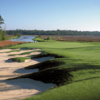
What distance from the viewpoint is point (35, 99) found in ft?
21.7

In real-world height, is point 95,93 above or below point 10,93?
above

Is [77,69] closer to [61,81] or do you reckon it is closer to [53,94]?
[61,81]

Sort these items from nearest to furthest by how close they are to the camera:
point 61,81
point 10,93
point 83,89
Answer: point 83,89 < point 10,93 < point 61,81

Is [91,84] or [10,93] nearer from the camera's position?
[91,84]

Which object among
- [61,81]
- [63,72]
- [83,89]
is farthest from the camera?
[63,72]

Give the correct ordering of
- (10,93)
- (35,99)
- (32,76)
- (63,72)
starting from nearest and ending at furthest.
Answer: (35,99), (10,93), (63,72), (32,76)

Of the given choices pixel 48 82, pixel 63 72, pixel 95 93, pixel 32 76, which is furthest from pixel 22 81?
pixel 95 93

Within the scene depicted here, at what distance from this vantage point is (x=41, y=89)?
866 cm

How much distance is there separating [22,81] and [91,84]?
16.9 ft

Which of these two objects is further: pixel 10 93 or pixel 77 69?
pixel 77 69

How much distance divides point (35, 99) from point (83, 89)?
2.49m

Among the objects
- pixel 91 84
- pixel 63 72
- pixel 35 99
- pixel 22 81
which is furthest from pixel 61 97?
pixel 22 81

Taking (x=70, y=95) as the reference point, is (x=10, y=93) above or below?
below

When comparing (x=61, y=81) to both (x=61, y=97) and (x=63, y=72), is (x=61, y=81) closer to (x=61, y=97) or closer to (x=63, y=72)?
(x=63, y=72)
